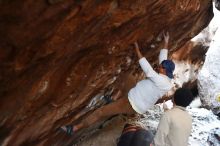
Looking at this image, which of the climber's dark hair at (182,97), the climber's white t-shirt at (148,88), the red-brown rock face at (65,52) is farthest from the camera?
the climber's white t-shirt at (148,88)

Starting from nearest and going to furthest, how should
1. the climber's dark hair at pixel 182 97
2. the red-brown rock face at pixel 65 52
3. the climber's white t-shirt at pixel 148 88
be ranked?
the red-brown rock face at pixel 65 52 < the climber's dark hair at pixel 182 97 < the climber's white t-shirt at pixel 148 88

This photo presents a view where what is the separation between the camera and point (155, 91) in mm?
4957

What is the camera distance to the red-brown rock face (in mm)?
3283

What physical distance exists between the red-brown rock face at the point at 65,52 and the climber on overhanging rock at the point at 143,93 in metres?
0.20

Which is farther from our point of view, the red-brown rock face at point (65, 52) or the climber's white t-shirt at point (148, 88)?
the climber's white t-shirt at point (148, 88)

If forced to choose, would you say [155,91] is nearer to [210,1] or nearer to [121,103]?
[121,103]

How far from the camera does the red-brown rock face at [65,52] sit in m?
3.28

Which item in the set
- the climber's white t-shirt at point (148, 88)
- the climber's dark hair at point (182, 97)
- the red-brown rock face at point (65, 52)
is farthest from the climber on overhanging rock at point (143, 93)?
the climber's dark hair at point (182, 97)

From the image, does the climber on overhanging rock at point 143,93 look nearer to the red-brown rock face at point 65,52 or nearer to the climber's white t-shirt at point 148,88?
the climber's white t-shirt at point 148,88

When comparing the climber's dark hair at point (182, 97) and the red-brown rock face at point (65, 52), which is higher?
the red-brown rock face at point (65, 52)

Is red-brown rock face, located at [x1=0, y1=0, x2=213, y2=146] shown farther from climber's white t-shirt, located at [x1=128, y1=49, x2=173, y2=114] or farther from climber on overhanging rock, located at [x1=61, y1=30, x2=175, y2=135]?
climber's white t-shirt, located at [x1=128, y1=49, x2=173, y2=114]

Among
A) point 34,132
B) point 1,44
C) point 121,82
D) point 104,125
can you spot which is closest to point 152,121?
point 104,125

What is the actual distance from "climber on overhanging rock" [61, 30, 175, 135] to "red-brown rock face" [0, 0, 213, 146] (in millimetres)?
196

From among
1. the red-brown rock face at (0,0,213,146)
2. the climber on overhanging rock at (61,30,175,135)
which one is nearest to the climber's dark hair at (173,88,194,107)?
the climber on overhanging rock at (61,30,175,135)
